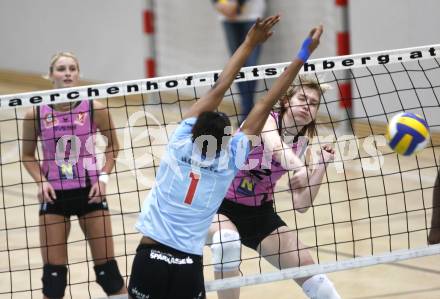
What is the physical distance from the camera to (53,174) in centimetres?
607

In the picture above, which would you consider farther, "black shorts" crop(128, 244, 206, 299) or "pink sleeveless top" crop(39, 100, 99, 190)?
"pink sleeveless top" crop(39, 100, 99, 190)

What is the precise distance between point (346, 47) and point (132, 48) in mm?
3514

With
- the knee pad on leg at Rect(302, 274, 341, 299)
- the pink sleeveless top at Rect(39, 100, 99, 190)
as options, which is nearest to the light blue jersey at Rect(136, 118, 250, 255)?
the knee pad on leg at Rect(302, 274, 341, 299)

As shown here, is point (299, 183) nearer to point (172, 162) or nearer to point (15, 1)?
point (172, 162)

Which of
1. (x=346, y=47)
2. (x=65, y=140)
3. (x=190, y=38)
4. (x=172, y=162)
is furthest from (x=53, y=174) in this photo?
(x=190, y=38)

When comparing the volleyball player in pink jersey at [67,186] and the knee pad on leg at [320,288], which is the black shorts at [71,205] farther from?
the knee pad on leg at [320,288]

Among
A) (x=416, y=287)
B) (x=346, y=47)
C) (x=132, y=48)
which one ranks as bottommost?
(x=416, y=287)

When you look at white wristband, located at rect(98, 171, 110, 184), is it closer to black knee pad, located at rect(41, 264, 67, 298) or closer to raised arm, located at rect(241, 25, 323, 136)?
black knee pad, located at rect(41, 264, 67, 298)

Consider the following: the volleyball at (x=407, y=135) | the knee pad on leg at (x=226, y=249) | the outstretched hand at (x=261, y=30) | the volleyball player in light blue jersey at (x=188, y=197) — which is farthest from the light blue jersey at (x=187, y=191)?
the volleyball at (x=407, y=135)

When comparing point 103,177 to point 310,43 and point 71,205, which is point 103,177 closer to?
point 71,205

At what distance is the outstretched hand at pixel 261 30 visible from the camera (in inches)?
192

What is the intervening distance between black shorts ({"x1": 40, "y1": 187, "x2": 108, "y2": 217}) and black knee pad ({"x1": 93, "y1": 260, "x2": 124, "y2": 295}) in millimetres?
361

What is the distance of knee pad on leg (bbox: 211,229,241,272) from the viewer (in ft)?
18.4

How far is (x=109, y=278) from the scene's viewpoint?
19.7 ft
